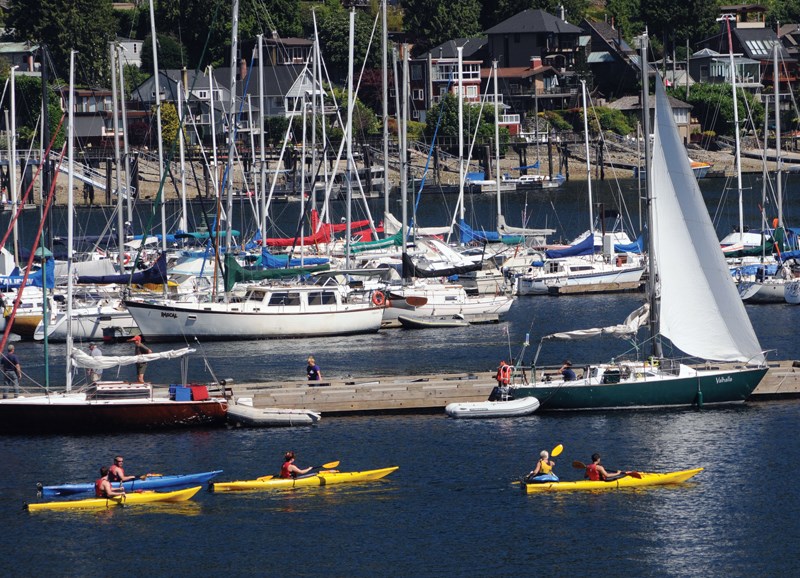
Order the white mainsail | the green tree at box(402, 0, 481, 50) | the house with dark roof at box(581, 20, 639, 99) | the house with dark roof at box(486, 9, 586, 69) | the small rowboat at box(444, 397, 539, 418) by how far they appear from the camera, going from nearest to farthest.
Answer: the small rowboat at box(444, 397, 539, 418)
the white mainsail
the house with dark roof at box(486, 9, 586, 69)
the house with dark roof at box(581, 20, 639, 99)
the green tree at box(402, 0, 481, 50)

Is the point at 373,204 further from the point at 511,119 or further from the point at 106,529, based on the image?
the point at 106,529

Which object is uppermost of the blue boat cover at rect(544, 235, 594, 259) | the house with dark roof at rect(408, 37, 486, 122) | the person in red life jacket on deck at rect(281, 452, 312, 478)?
the house with dark roof at rect(408, 37, 486, 122)

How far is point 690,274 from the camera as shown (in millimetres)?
51125

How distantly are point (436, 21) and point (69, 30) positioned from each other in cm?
4290

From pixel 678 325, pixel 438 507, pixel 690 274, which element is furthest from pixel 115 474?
pixel 690 274

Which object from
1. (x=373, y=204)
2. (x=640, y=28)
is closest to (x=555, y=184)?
(x=373, y=204)

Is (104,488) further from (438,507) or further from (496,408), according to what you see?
(496,408)

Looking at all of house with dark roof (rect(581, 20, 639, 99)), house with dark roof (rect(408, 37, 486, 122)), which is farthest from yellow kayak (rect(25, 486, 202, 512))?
house with dark roof (rect(581, 20, 639, 99))

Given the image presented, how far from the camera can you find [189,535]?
39.5 metres

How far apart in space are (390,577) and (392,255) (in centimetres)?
4743

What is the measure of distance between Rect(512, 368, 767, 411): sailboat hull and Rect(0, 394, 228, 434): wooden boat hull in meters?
10.3

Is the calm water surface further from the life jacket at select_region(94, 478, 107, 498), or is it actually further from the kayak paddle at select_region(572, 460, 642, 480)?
the life jacket at select_region(94, 478, 107, 498)

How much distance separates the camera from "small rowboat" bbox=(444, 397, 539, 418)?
49.2m

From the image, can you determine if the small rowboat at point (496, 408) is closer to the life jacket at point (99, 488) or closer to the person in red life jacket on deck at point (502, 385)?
the person in red life jacket on deck at point (502, 385)
